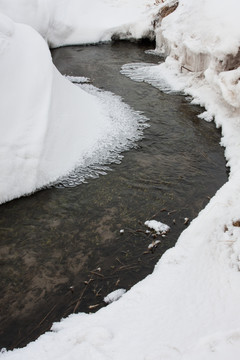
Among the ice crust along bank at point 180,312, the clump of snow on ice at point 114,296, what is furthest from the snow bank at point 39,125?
the ice crust along bank at point 180,312

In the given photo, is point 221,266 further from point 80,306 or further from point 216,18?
point 216,18

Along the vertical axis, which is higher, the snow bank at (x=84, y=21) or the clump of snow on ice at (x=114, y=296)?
the snow bank at (x=84, y=21)

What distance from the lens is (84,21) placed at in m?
13.7

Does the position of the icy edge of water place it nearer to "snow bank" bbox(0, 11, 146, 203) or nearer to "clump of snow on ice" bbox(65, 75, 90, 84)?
"snow bank" bbox(0, 11, 146, 203)

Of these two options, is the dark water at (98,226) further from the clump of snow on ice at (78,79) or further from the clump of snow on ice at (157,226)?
the clump of snow on ice at (78,79)

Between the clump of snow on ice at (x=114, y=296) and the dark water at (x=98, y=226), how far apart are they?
6 cm

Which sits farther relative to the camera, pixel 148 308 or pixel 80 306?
pixel 80 306

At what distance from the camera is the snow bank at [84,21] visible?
41.0ft

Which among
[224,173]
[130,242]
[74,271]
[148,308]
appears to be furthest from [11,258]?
[224,173]

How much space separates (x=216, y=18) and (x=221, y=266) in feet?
19.8

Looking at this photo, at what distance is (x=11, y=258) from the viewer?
3674 mm

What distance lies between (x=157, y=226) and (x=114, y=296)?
3.74ft

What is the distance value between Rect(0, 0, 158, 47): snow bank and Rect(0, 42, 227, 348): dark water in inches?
324

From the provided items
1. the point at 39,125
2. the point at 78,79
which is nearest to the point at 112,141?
the point at 39,125
